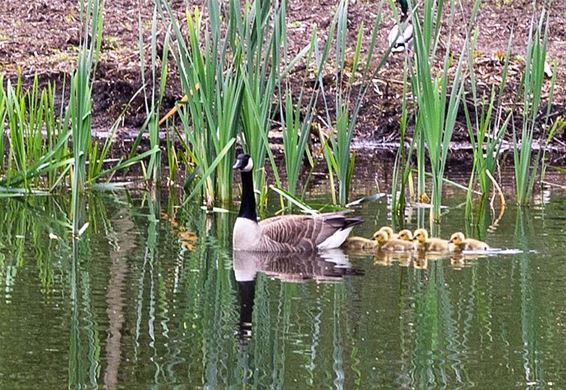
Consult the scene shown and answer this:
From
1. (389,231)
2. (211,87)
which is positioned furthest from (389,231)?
(211,87)

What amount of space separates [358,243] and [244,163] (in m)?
1.10

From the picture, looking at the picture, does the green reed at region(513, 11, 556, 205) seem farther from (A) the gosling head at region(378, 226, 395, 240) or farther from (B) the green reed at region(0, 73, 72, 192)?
(B) the green reed at region(0, 73, 72, 192)

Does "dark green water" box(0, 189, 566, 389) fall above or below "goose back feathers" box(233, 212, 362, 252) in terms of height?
below

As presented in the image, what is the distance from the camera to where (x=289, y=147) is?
1099 centimetres

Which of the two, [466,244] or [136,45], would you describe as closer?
[466,244]

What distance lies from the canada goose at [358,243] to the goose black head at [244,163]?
96 centimetres

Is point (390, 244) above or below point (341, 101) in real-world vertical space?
below

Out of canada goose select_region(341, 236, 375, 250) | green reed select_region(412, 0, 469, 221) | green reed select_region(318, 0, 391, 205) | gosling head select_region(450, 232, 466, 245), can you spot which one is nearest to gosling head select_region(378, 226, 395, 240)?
canada goose select_region(341, 236, 375, 250)

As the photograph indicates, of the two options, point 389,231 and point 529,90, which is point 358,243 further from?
point 529,90

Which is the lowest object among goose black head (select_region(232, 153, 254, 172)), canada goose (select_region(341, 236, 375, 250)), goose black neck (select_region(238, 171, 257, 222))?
canada goose (select_region(341, 236, 375, 250))

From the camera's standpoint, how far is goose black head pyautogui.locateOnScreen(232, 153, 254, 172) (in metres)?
10.6

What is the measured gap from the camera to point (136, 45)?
19016 millimetres

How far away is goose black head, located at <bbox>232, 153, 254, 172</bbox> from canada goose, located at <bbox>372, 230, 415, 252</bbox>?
1.18m

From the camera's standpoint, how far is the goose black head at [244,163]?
1055 cm
